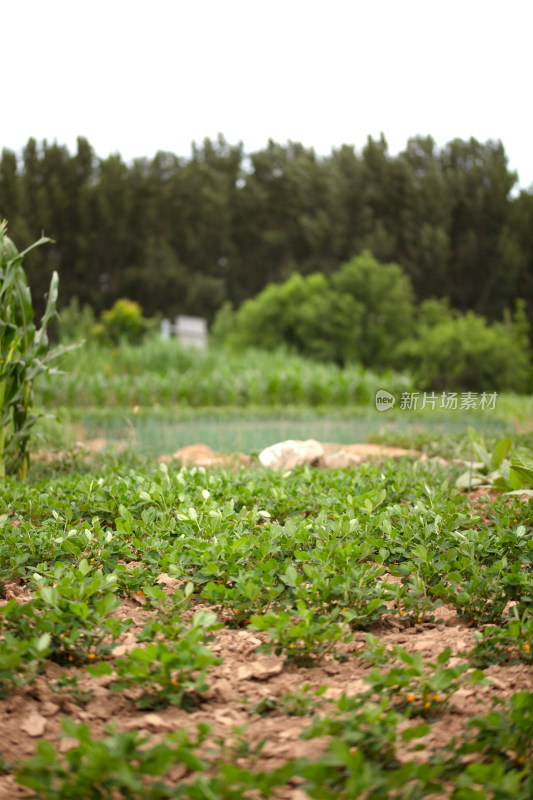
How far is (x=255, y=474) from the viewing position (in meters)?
3.91

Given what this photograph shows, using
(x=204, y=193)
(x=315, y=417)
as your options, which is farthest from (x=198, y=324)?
(x=315, y=417)

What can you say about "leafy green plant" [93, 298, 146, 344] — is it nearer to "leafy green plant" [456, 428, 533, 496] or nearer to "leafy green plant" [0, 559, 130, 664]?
"leafy green plant" [456, 428, 533, 496]

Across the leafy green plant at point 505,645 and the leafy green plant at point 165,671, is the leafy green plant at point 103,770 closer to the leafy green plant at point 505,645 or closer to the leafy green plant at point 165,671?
the leafy green plant at point 165,671

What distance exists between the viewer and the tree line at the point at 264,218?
2547 centimetres

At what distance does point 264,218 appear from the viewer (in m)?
29.0

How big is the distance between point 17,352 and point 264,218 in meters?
26.1

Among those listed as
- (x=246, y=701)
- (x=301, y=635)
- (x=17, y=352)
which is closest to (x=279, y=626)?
(x=301, y=635)

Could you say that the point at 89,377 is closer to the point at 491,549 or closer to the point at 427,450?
the point at 427,450

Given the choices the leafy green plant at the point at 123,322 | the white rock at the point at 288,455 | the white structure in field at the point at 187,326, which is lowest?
the white rock at the point at 288,455

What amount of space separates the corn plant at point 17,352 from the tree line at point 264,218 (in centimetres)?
2143

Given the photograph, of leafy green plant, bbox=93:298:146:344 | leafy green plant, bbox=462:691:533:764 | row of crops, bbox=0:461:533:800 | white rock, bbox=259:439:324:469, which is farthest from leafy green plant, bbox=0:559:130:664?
leafy green plant, bbox=93:298:146:344

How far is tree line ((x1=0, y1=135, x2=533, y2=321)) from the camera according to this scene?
25469 millimetres

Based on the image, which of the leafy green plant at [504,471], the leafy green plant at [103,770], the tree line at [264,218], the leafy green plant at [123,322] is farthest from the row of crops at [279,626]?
the tree line at [264,218]

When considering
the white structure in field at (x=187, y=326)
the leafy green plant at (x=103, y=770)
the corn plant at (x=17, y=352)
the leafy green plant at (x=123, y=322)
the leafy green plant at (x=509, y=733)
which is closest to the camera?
the leafy green plant at (x=103, y=770)
